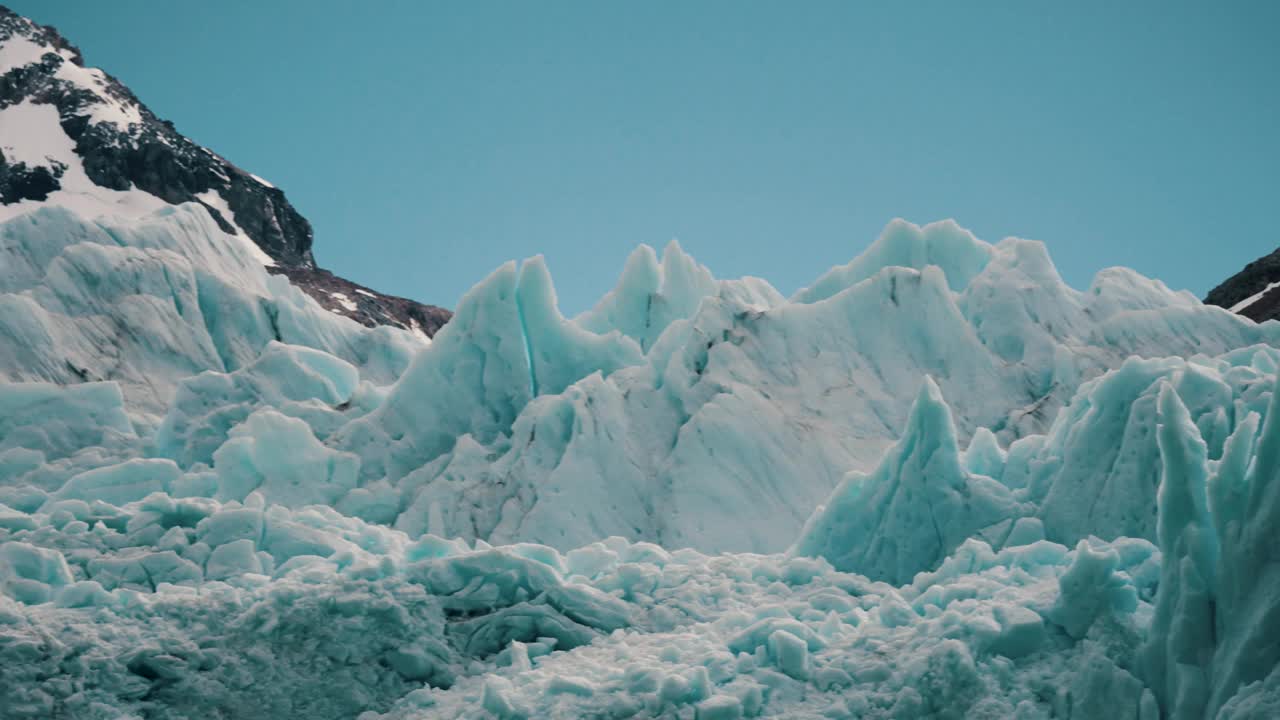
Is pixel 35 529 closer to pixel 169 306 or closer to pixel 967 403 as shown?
pixel 967 403

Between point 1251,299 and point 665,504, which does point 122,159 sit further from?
point 665,504

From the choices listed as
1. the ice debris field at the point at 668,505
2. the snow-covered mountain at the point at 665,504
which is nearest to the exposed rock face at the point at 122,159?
the snow-covered mountain at the point at 665,504

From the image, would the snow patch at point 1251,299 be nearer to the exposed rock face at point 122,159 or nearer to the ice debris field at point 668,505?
the ice debris field at point 668,505

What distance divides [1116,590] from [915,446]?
3748 mm

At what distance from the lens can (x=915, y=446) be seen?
10.7 meters

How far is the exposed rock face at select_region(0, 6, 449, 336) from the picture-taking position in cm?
5484

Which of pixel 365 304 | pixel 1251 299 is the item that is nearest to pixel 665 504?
pixel 1251 299

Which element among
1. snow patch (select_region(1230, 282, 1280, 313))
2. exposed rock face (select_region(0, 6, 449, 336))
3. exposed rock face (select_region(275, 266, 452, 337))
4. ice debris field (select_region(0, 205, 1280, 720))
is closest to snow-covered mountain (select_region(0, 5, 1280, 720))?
ice debris field (select_region(0, 205, 1280, 720))

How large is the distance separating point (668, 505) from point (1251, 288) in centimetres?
2829

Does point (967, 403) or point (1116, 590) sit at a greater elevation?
point (967, 403)

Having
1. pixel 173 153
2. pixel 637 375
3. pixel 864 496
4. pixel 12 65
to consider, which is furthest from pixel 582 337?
pixel 12 65

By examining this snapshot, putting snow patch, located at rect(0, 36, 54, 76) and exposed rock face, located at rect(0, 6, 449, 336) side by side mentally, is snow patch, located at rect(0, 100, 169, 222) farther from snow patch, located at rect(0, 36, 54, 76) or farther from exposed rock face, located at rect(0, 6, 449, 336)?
snow patch, located at rect(0, 36, 54, 76)

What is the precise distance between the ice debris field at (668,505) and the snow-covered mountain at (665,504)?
0.03 metres

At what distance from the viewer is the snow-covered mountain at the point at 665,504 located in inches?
271
